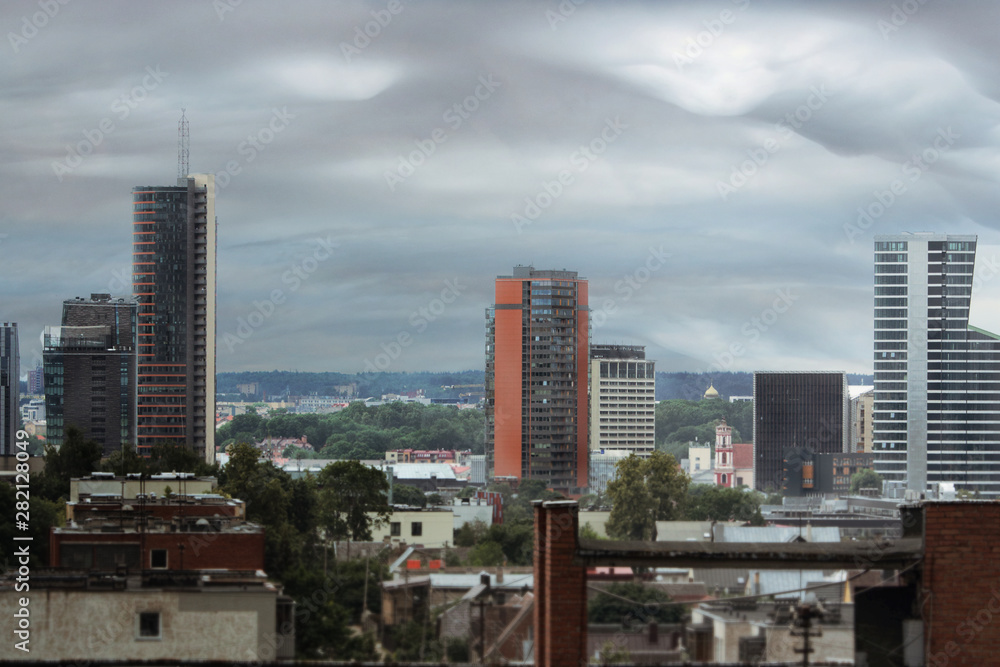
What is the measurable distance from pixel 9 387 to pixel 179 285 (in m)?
31.6

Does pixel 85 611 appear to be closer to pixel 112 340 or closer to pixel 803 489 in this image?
pixel 112 340

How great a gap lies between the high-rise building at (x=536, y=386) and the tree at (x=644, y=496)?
6835 cm

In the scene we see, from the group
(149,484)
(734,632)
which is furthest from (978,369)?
(734,632)

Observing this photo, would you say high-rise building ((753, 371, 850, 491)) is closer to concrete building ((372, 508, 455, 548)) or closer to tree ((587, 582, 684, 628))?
concrete building ((372, 508, 455, 548))

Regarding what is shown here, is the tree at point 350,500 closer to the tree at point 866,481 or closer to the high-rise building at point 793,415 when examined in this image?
the tree at point 866,481

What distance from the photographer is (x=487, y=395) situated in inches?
5650

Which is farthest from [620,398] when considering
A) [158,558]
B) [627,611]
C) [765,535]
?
[627,611]

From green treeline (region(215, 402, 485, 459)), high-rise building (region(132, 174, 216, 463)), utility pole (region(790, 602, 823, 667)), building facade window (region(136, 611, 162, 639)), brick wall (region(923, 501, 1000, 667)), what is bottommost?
green treeline (region(215, 402, 485, 459))

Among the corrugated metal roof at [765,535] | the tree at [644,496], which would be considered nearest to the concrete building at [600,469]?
the tree at [644,496]

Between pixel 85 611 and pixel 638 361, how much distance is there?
573ft

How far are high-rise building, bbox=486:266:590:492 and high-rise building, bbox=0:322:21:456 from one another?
55.8m

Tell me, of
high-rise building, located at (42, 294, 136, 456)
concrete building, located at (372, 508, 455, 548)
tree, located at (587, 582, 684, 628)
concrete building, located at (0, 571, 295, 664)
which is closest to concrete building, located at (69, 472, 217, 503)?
concrete building, located at (0, 571, 295, 664)

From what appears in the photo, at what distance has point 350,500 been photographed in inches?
2251

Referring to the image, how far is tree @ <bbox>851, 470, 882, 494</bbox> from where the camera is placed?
14056cm
